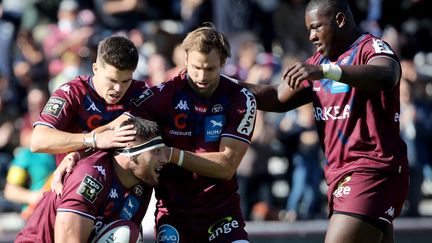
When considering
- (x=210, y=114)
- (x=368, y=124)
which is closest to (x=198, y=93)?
(x=210, y=114)

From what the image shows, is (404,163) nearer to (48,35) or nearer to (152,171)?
(152,171)

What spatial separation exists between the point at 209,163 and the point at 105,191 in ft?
2.46

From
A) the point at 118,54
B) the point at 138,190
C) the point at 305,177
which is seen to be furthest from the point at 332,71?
the point at 305,177

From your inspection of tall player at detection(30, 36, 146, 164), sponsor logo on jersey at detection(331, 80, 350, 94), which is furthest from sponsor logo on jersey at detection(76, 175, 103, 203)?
sponsor logo on jersey at detection(331, 80, 350, 94)

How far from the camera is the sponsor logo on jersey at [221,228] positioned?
25.1 feet

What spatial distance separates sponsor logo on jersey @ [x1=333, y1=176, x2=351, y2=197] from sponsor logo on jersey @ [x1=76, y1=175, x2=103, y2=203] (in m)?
1.73

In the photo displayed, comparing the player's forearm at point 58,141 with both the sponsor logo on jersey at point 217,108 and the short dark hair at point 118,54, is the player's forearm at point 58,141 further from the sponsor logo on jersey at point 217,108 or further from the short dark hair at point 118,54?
the sponsor logo on jersey at point 217,108

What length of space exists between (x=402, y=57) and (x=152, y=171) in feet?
27.4

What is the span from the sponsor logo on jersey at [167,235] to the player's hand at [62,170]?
31.3 inches

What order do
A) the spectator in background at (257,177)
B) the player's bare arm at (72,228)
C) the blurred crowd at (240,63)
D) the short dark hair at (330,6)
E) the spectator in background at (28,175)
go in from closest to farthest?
the player's bare arm at (72,228)
the short dark hair at (330,6)
the spectator in background at (28,175)
the spectator in background at (257,177)
the blurred crowd at (240,63)

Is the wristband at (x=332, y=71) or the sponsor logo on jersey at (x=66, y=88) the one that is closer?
the wristband at (x=332, y=71)

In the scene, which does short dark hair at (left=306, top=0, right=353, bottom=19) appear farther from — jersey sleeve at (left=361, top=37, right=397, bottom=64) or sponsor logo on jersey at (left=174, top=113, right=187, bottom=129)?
sponsor logo on jersey at (left=174, top=113, right=187, bottom=129)

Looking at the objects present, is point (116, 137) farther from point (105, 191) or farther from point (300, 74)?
point (300, 74)

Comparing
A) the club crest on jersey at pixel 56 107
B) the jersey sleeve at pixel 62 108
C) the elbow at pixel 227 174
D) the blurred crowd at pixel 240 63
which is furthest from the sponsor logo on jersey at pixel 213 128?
the blurred crowd at pixel 240 63
